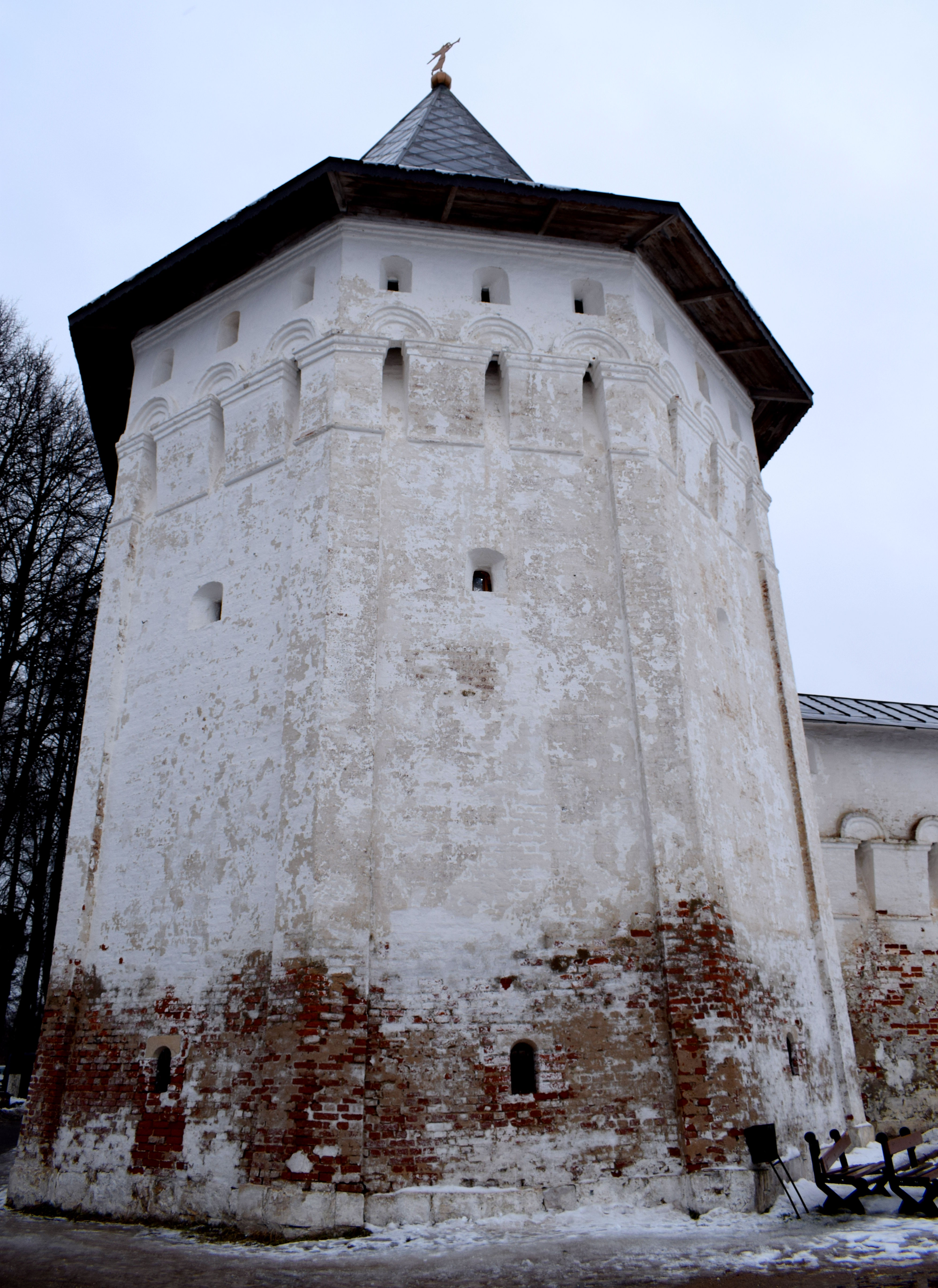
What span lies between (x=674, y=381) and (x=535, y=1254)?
320 inches

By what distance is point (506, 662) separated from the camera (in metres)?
8.78

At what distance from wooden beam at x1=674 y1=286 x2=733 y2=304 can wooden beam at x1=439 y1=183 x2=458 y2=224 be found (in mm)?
2793

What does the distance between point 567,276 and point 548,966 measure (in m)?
6.76

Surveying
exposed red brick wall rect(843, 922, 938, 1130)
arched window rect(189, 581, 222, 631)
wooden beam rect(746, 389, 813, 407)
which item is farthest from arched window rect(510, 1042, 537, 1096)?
wooden beam rect(746, 389, 813, 407)

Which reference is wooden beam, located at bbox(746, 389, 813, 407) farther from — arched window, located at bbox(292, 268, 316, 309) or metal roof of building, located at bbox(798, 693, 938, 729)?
arched window, located at bbox(292, 268, 316, 309)

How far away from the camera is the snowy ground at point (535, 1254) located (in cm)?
562

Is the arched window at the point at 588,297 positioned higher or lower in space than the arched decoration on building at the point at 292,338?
higher

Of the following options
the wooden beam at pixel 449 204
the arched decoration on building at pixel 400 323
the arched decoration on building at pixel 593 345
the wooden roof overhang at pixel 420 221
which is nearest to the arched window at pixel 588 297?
the arched decoration on building at pixel 593 345

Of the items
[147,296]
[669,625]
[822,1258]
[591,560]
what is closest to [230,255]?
[147,296]

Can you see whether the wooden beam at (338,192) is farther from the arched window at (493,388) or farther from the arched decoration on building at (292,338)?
the arched window at (493,388)

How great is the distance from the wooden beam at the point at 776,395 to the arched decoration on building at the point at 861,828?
202 inches

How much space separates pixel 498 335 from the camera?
10.1 m

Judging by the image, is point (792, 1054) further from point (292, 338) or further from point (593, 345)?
point (292, 338)

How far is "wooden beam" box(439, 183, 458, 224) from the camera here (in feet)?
32.6
